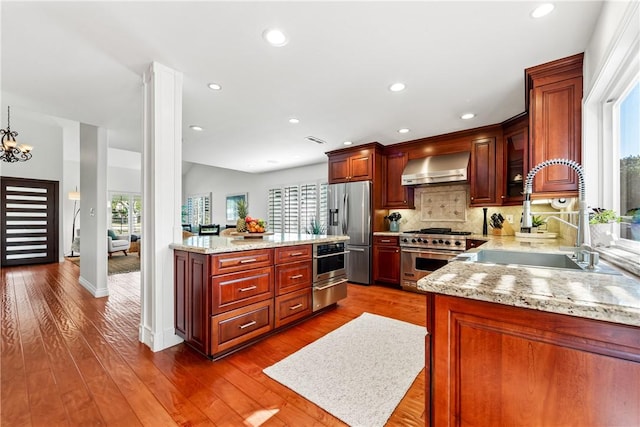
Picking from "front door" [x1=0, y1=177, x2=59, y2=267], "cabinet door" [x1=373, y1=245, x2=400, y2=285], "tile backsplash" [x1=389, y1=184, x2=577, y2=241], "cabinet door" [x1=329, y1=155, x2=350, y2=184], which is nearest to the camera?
"tile backsplash" [x1=389, y1=184, x2=577, y2=241]

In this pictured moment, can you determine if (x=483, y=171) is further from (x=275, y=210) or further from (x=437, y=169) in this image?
(x=275, y=210)

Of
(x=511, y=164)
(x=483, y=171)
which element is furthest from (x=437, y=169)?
(x=511, y=164)

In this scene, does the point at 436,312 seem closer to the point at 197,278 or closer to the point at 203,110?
the point at 197,278

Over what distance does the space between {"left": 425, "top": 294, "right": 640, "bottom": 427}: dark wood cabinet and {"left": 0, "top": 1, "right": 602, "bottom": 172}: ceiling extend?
178 centimetres

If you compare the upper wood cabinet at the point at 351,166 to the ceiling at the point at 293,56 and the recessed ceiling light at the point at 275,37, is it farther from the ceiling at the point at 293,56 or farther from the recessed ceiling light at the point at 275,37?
the recessed ceiling light at the point at 275,37

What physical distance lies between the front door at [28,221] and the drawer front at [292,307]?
282 inches

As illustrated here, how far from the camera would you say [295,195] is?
710 centimetres

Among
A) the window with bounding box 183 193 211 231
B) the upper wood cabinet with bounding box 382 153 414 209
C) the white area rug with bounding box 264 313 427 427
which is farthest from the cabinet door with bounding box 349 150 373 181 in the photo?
the window with bounding box 183 193 211 231

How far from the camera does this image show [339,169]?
16.4 ft

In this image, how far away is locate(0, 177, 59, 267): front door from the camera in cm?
585

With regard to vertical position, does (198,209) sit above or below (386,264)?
above

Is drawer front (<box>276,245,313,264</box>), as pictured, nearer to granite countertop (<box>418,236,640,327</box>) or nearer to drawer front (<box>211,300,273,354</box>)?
drawer front (<box>211,300,273,354</box>)

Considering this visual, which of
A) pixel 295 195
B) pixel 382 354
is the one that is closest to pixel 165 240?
pixel 382 354

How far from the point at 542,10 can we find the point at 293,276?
8.99 ft
